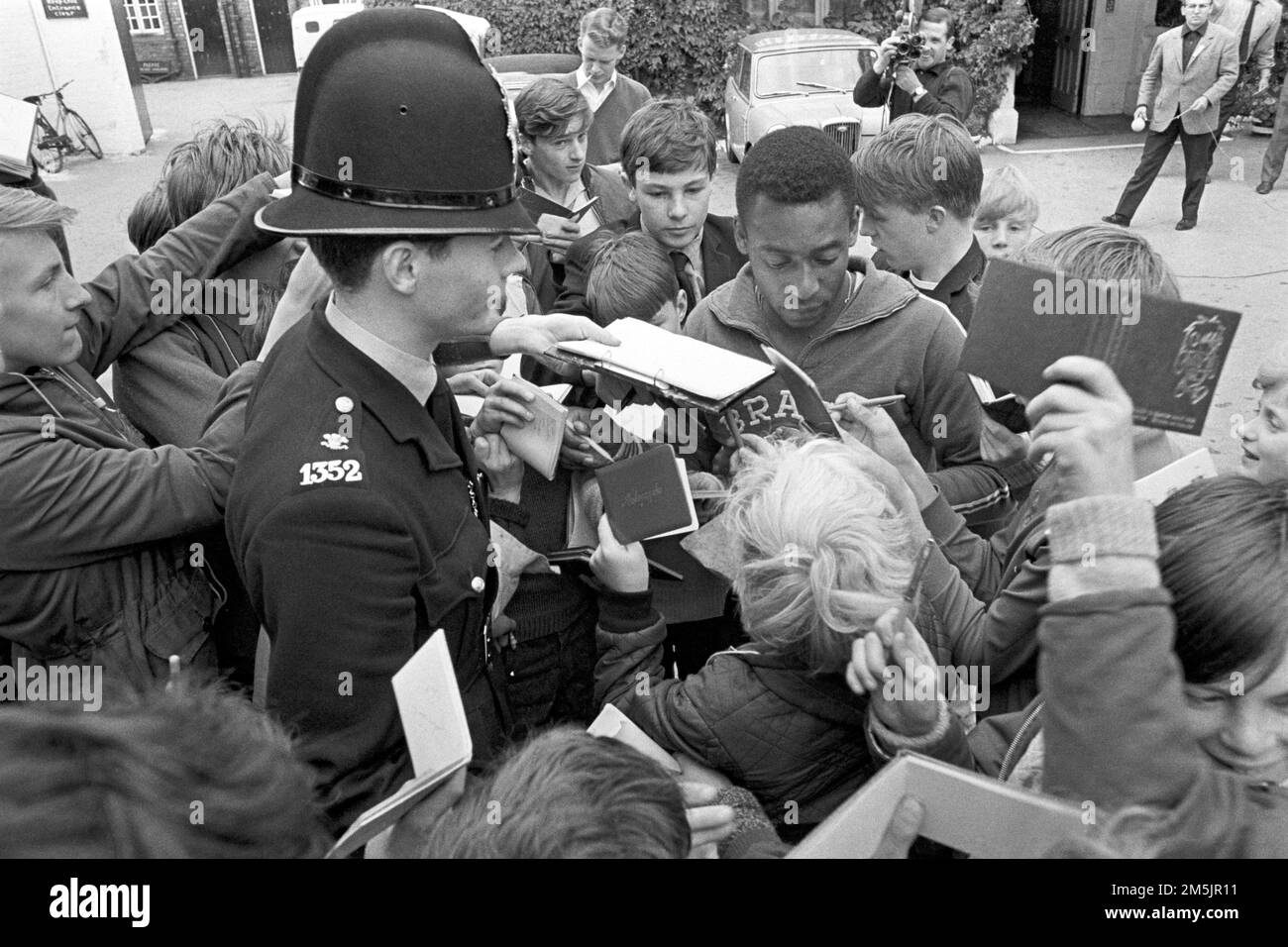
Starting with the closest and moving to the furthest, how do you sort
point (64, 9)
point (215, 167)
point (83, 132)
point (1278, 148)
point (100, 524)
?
point (100, 524) < point (215, 167) < point (1278, 148) < point (64, 9) < point (83, 132)

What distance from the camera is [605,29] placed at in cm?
620

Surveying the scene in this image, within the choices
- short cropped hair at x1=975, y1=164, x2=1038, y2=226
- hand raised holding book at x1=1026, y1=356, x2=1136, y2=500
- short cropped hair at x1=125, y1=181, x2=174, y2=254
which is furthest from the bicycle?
hand raised holding book at x1=1026, y1=356, x2=1136, y2=500

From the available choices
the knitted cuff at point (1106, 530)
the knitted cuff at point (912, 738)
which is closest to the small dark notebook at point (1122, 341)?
the knitted cuff at point (1106, 530)

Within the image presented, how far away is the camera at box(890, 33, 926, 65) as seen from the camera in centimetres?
691

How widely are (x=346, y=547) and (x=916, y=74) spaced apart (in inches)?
270

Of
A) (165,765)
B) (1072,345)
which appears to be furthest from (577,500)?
(165,765)

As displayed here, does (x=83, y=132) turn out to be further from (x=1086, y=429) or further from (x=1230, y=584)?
(x=1230, y=584)

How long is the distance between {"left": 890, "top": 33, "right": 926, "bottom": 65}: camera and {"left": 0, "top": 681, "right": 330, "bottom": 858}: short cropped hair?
6982mm

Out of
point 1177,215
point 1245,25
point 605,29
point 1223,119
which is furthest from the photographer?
point 1223,119

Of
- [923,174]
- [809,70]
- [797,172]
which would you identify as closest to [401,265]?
[797,172]
